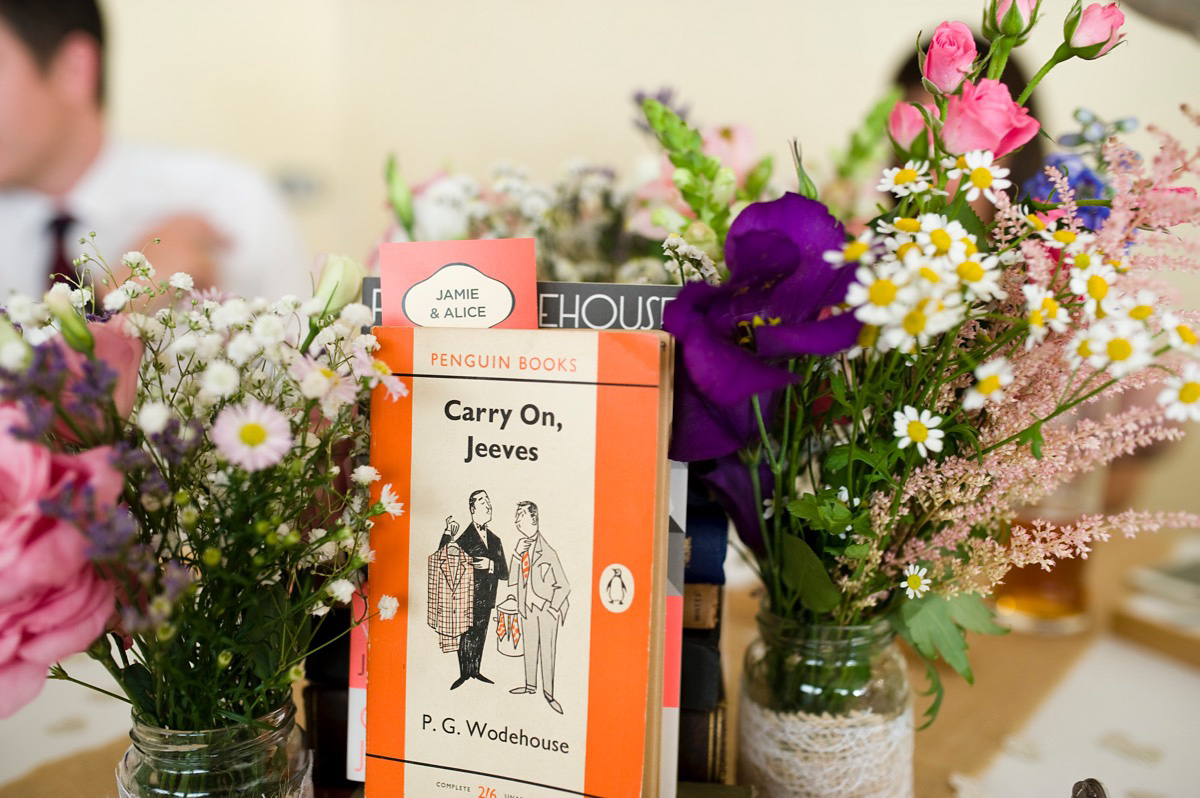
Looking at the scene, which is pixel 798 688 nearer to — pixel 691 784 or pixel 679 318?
pixel 691 784

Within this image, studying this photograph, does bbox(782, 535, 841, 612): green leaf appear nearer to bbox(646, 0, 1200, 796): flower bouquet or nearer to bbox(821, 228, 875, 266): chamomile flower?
bbox(646, 0, 1200, 796): flower bouquet

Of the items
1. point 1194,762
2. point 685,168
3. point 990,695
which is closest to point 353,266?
point 685,168

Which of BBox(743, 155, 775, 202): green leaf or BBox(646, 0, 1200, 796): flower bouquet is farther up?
BBox(743, 155, 775, 202): green leaf

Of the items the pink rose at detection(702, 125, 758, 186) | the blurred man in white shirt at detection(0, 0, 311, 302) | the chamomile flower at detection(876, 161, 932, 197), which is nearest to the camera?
the chamomile flower at detection(876, 161, 932, 197)

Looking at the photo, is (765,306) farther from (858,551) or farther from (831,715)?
(831,715)

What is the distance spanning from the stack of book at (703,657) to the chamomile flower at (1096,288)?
0.26 m

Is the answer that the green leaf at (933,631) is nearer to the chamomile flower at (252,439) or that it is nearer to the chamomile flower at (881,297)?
Result: the chamomile flower at (881,297)

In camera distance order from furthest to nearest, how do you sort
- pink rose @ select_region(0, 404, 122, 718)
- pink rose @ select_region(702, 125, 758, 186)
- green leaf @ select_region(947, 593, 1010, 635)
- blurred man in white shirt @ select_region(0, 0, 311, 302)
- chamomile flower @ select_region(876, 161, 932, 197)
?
blurred man in white shirt @ select_region(0, 0, 311, 302), pink rose @ select_region(702, 125, 758, 186), green leaf @ select_region(947, 593, 1010, 635), chamomile flower @ select_region(876, 161, 932, 197), pink rose @ select_region(0, 404, 122, 718)

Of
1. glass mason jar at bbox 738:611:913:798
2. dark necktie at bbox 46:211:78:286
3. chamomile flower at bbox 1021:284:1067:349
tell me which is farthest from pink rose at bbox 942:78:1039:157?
dark necktie at bbox 46:211:78:286

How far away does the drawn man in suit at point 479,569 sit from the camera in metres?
0.45

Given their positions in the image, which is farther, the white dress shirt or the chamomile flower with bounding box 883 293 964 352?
the white dress shirt

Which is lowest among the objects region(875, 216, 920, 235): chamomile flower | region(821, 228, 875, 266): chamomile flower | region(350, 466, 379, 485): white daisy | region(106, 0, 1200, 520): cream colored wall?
region(350, 466, 379, 485): white daisy

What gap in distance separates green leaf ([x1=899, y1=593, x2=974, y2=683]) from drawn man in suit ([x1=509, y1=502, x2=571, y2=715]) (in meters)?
0.24

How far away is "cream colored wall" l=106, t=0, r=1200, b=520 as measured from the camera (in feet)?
5.06
